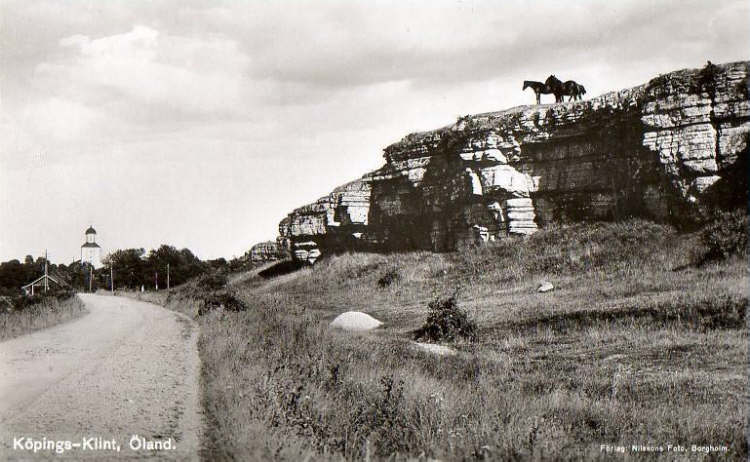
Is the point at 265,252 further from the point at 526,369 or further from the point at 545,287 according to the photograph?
the point at 526,369

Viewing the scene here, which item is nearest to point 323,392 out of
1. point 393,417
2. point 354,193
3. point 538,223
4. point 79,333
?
point 393,417

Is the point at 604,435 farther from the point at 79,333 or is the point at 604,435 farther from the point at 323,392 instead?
the point at 79,333

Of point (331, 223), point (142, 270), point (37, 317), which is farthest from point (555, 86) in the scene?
point (142, 270)

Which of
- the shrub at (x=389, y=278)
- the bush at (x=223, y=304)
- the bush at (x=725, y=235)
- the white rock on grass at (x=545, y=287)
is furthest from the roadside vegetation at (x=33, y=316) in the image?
the bush at (x=725, y=235)

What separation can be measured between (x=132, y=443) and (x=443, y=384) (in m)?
7.05

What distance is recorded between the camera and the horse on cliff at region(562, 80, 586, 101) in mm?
36594

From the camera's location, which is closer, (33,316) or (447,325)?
(447,325)

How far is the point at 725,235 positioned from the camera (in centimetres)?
2398


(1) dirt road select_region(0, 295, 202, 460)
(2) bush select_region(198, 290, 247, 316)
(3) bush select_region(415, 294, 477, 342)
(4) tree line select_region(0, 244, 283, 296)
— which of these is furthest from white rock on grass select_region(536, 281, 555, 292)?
(4) tree line select_region(0, 244, 283, 296)

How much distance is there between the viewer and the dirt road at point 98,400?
6.00 m

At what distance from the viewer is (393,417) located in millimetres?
8258

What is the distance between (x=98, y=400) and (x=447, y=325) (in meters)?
13.7

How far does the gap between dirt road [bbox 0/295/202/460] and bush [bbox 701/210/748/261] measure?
18.9 meters

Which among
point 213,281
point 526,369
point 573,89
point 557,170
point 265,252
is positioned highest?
point 573,89
